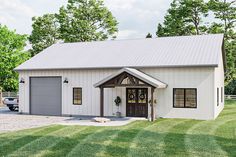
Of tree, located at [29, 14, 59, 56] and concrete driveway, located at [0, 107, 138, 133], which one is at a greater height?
tree, located at [29, 14, 59, 56]

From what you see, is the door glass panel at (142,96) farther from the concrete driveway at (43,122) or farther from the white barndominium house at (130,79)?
the concrete driveway at (43,122)

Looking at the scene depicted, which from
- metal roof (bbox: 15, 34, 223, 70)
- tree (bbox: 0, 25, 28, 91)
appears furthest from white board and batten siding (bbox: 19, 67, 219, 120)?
tree (bbox: 0, 25, 28, 91)

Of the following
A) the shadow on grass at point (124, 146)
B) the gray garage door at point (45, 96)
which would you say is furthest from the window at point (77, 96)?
the shadow on grass at point (124, 146)

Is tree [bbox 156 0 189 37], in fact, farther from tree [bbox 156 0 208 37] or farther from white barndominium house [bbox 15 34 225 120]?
white barndominium house [bbox 15 34 225 120]

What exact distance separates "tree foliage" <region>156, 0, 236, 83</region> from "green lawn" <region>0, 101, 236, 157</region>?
20612 millimetres

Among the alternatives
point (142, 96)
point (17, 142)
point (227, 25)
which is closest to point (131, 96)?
point (142, 96)

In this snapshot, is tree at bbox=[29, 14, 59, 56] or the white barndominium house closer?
the white barndominium house

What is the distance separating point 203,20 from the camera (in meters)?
36.4

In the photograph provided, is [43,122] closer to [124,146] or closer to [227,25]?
[124,146]

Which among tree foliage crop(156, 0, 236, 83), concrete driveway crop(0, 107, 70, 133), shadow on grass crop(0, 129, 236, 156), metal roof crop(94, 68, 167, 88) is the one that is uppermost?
tree foliage crop(156, 0, 236, 83)

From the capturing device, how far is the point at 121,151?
9.95m

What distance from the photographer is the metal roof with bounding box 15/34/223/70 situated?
19266mm

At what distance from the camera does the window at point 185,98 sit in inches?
730

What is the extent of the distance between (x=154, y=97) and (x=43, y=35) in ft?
105
